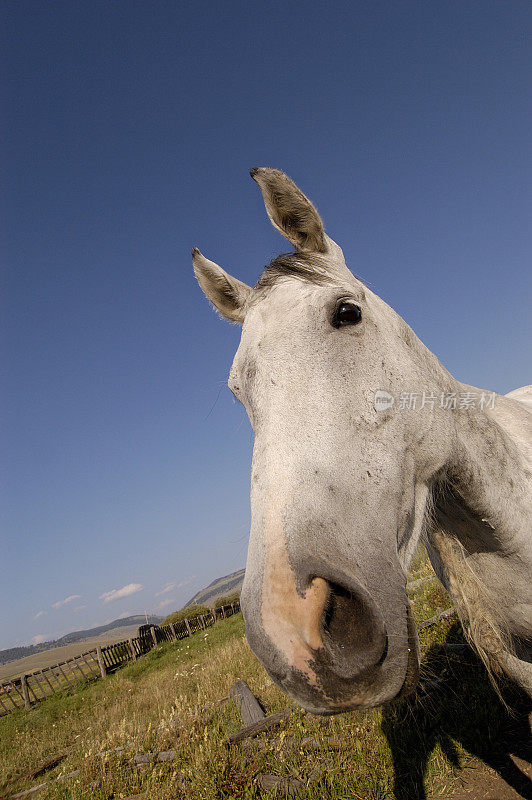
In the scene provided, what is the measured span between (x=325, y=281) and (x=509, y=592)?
2.23 metres

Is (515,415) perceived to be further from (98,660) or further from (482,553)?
(98,660)

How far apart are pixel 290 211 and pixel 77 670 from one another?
2706 cm

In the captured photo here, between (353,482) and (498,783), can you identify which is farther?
(498,783)

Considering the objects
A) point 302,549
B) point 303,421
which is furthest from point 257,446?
point 302,549

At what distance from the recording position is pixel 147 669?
18094mm

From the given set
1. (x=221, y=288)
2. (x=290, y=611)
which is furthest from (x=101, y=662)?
(x=290, y=611)

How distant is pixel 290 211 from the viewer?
230cm

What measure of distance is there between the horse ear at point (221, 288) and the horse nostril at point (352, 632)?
2.06 meters

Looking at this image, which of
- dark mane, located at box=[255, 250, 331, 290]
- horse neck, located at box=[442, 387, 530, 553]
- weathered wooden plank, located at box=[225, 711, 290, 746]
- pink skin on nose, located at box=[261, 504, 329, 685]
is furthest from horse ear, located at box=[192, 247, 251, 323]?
weathered wooden plank, located at box=[225, 711, 290, 746]

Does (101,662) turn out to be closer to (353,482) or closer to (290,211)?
(353,482)

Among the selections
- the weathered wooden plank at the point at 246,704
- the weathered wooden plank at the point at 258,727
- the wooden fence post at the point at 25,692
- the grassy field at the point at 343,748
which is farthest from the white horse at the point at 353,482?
the wooden fence post at the point at 25,692

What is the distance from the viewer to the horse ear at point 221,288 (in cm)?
285

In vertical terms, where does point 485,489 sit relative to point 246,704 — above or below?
above

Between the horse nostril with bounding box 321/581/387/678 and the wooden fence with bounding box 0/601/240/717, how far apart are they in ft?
79.4
